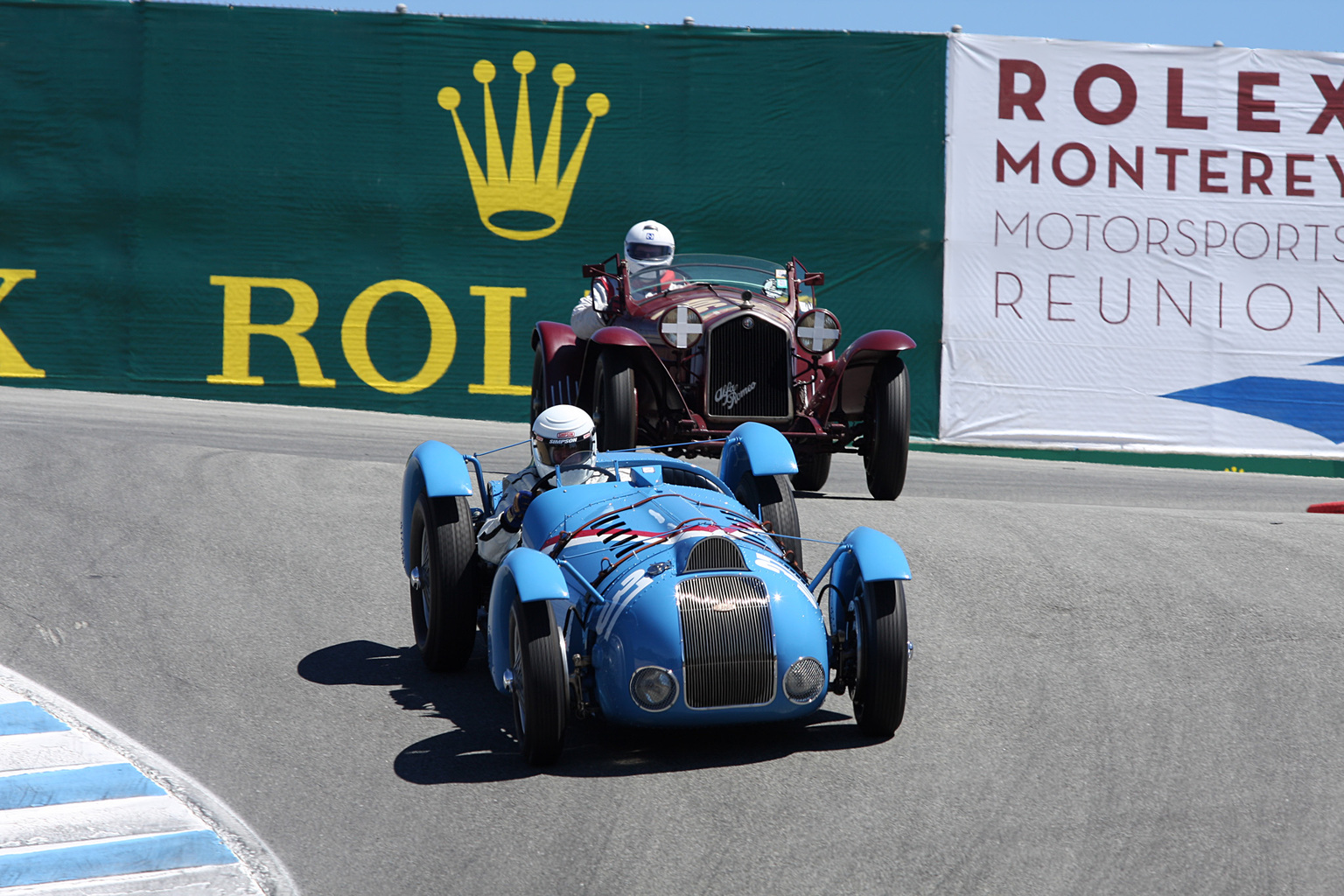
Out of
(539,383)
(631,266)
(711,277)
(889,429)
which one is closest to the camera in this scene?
(889,429)

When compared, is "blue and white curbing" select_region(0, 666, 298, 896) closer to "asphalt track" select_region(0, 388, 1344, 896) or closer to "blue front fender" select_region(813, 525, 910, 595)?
"asphalt track" select_region(0, 388, 1344, 896)

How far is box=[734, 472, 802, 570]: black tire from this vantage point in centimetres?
638

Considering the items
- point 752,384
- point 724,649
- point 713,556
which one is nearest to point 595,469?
point 713,556

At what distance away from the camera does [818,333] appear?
407 inches

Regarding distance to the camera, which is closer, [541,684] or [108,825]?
[108,825]

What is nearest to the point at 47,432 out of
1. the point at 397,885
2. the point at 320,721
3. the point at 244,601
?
the point at 244,601

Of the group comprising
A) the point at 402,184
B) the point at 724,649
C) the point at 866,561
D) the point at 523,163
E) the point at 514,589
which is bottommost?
the point at 724,649

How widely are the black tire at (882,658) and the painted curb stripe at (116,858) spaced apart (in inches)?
88.6

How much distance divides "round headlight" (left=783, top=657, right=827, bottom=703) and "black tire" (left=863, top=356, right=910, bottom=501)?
16.8 feet

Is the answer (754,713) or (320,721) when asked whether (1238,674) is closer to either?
(754,713)

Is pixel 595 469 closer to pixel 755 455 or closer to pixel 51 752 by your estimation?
pixel 755 455

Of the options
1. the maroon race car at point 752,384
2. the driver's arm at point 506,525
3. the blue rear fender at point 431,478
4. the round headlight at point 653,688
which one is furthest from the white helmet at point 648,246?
the round headlight at point 653,688

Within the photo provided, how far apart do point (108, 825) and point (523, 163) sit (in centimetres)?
1183

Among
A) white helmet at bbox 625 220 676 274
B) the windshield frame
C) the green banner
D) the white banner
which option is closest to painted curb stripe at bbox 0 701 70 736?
the windshield frame
